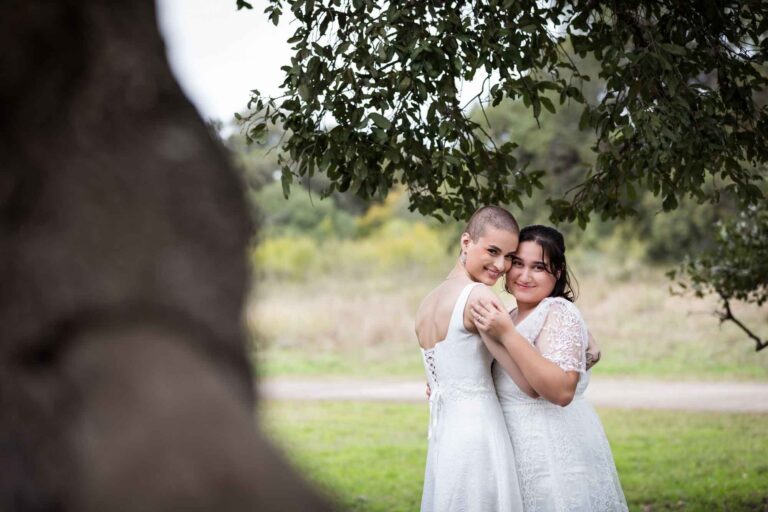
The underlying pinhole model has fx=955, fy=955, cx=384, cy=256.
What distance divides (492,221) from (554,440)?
3.98 feet

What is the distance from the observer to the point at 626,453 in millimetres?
12578

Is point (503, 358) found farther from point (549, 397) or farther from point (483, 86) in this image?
point (483, 86)

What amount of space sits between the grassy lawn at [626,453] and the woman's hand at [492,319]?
3.63 meters

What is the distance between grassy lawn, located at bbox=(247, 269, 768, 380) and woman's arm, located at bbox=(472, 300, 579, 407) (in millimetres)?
14502

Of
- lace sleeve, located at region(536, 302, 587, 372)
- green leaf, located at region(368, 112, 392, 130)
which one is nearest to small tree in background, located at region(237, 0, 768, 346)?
green leaf, located at region(368, 112, 392, 130)

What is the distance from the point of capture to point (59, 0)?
6.45 ft

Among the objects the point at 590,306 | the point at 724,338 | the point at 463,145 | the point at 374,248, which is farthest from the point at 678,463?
the point at 374,248

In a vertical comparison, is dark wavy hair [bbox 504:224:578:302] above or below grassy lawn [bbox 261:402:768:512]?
above

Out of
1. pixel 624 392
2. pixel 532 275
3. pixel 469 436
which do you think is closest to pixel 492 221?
pixel 532 275

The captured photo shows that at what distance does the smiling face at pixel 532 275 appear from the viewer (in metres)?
5.23

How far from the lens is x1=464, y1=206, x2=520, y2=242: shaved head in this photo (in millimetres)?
5203

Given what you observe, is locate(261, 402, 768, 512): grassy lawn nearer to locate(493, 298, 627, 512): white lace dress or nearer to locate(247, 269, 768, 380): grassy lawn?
locate(493, 298, 627, 512): white lace dress

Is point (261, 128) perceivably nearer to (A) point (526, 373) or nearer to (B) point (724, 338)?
(A) point (526, 373)

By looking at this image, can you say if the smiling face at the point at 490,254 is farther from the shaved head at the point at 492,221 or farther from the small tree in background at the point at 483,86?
the small tree in background at the point at 483,86
